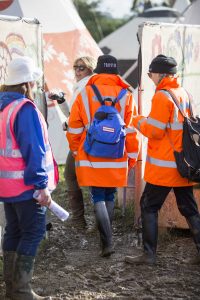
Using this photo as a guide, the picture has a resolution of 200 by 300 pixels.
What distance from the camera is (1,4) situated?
10734 millimetres

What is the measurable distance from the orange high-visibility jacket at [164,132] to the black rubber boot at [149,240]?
1.11 feet

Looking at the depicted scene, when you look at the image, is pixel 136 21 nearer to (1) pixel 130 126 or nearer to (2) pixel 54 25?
(2) pixel 54 25

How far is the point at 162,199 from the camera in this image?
532 centimetres

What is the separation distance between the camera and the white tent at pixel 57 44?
33.7 feet

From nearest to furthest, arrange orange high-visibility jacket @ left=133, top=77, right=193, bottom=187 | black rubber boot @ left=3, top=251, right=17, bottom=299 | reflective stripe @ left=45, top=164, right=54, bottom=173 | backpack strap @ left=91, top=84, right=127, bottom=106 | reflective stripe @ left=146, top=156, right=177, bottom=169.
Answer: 1. reflective stripe @ left=45, top=164, right=54, bottom=173
2. black rubber boot @ left=3, top=251, right=17, bottom=299
3. orange high-visibility jacket @ left=133, top=77, right=193, bottom=187
4. reflective stripe @ left=146, top=156, right=177, bottom=169
5. backpack strap @ left=91, top=84, right=127, bottom=106

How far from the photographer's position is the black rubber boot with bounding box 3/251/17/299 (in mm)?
4578

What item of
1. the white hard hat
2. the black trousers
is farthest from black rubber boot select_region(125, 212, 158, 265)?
the white hard hat

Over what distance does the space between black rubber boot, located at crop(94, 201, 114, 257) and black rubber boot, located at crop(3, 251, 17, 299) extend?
1.23 m

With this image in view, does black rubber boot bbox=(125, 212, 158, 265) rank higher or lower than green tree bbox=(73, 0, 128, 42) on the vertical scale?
higher

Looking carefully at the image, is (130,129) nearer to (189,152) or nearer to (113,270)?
(189,152)

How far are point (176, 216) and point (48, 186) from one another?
2.10 meters

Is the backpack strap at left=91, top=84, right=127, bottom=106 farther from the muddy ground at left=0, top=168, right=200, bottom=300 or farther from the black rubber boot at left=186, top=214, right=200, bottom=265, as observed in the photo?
the muddy ground at left=0, top=168, right=200, bottom=300

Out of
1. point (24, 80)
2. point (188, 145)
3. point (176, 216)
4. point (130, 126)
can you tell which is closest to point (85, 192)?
point (176, 216)

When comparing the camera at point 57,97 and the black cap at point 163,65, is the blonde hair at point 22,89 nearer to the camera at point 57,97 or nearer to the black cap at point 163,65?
the black cap at point 163,65
